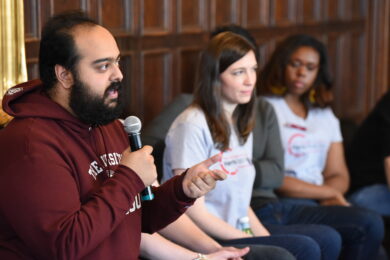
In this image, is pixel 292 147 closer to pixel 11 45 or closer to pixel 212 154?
pixel 212 154

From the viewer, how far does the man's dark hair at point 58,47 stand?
6.38 ft

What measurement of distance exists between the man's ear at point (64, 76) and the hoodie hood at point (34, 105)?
0.05 meters

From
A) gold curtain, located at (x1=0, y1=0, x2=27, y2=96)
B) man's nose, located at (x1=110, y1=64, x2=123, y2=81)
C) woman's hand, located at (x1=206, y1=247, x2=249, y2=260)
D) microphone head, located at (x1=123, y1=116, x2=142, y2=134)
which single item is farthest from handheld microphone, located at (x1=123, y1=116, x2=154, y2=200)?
gold curtain, located at (x1=0, y1=0, x2=27, y2=96)

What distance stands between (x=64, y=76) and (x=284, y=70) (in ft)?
6.27

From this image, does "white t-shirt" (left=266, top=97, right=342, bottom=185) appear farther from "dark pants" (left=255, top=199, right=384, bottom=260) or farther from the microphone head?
the microphone head

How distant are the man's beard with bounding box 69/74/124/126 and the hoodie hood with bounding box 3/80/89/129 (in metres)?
0.03

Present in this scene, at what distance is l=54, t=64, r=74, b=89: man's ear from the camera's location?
77.1 inches

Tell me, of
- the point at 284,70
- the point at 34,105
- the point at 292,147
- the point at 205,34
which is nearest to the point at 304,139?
the point at 292,147

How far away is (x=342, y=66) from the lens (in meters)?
5.18

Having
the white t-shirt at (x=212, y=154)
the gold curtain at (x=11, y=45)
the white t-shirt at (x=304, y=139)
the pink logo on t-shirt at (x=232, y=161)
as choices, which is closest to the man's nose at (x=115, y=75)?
the gold curtain at (x=11, y=45)

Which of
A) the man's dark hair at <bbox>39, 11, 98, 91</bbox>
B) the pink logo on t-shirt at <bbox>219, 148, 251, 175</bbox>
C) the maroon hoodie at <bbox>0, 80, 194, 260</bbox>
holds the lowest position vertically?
the pink logo on t-shirt at <bbox>219, 148, 251, 175</bbox>

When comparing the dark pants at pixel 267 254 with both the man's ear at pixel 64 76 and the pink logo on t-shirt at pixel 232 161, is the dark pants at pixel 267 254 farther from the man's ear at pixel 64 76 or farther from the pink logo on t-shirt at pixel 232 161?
the man's ear at pixel 64 76

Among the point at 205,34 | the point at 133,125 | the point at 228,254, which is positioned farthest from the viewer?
the point at 205,34

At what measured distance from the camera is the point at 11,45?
2484 millimetres
